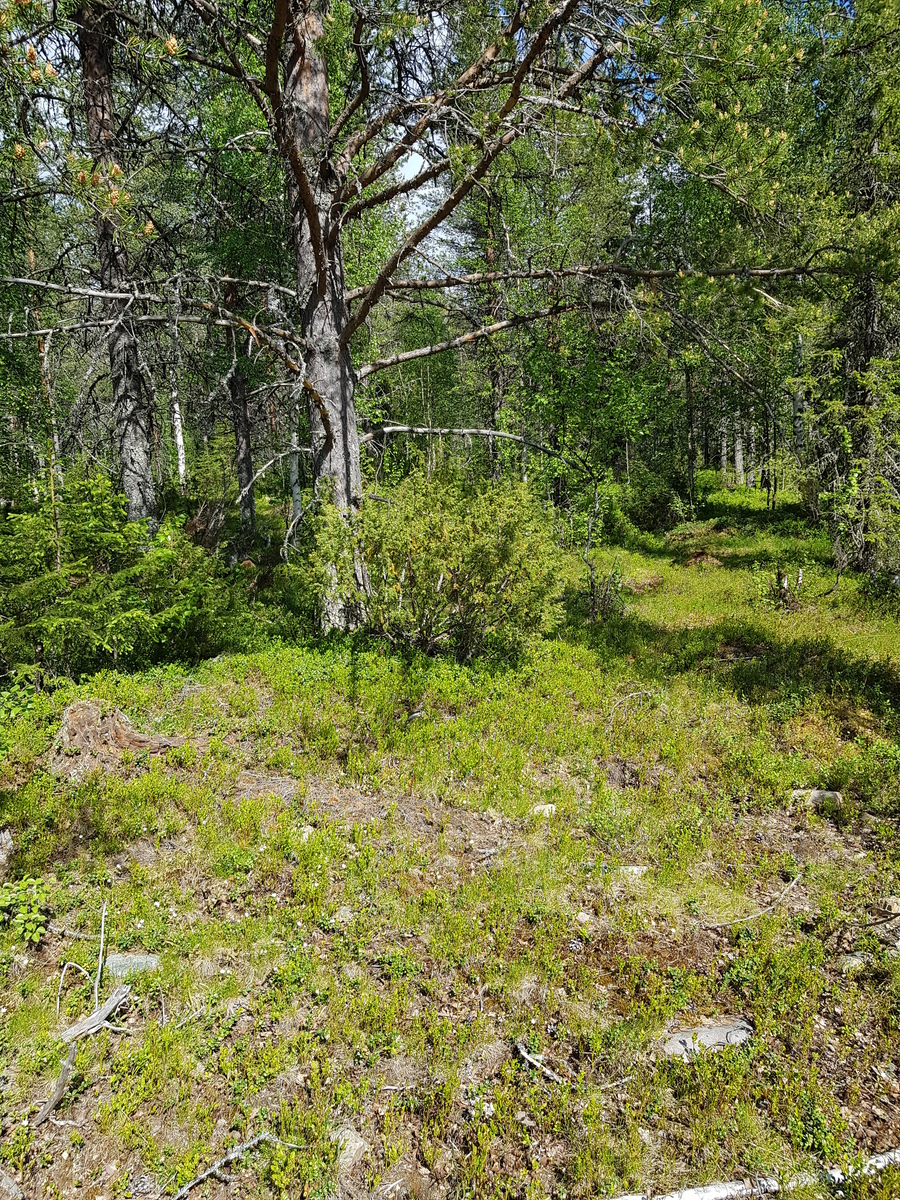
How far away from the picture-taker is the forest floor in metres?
2.73

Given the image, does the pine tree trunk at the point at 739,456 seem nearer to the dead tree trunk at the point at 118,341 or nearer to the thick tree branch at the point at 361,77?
the thick tree branch at the point at 361,77

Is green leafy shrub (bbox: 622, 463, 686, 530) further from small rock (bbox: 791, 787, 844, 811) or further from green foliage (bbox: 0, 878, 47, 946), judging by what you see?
green foliage (bbox: 0, 878, 47, 946)

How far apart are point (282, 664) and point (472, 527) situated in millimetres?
2627

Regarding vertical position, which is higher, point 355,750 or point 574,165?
point 574,165

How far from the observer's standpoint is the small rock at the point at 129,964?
3361 millimetres

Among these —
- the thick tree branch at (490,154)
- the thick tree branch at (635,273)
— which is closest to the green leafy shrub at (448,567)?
the thick tree branch at (490,154)

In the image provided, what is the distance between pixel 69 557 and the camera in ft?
20.0

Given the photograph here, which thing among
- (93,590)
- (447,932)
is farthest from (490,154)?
(447,932)

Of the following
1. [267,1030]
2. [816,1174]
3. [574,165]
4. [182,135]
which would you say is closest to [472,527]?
[574,165]

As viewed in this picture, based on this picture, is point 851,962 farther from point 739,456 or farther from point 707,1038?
point 739,456

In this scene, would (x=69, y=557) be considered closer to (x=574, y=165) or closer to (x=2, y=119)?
(x=2, y=119)

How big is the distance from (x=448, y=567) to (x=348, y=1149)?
506 centimetres

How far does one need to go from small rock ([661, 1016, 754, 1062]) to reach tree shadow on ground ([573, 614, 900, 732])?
404 cm

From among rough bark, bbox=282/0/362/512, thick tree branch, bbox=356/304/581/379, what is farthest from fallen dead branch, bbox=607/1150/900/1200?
thick tree branch, bbox=356/304/581/379
